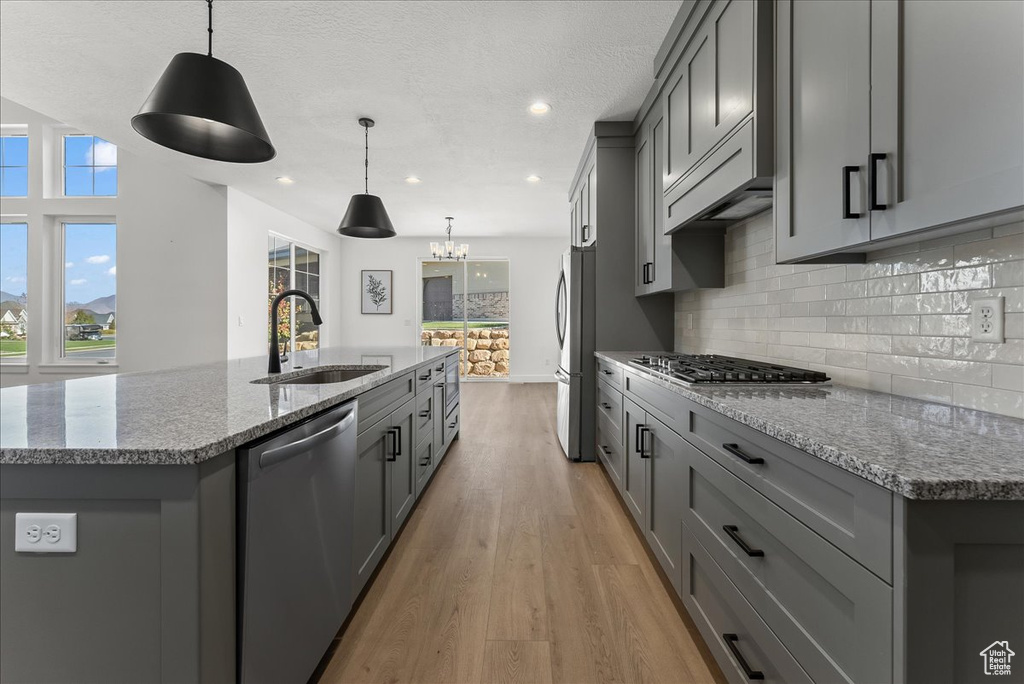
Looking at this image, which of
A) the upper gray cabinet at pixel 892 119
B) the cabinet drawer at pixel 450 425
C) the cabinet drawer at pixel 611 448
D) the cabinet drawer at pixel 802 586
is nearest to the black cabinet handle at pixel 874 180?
the upper gray cabinet at pixel 892 119

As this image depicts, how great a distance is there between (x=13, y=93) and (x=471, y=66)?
324 cm

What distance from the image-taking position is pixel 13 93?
3176 mm

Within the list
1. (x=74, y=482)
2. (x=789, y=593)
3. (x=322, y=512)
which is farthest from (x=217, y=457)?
(x=789, y=593)

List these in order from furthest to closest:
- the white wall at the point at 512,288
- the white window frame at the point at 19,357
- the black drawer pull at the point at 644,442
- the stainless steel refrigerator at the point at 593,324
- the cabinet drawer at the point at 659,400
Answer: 1. the white wall at the point at 512,288
2. the white window frame at the point at 19,357
3. the stainless steel refrigerator at the point at 593,324
4. the black drawer pull at the point at 644,442
5. the cabinet drawer at the point at 659,400

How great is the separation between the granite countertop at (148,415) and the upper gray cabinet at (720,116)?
162cm

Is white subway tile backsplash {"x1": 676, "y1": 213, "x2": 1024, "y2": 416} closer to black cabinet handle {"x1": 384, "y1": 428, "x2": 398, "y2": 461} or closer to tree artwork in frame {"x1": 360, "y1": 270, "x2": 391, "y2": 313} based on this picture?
black cabinet handle {"x1": 384, "y1": 428, "x2": 398, "y2": 461}

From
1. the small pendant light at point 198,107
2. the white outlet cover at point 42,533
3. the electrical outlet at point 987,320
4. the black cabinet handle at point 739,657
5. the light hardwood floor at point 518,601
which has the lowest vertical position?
the light hardwood floor at point 518,601

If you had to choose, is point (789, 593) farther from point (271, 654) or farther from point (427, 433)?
point (427, 433)

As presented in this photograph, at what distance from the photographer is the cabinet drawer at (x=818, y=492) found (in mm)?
750

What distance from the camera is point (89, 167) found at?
554 cm

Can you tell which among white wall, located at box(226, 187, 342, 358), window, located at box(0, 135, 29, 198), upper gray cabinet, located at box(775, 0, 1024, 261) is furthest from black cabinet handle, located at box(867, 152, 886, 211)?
window, located at box(0, 135, 29, 198)

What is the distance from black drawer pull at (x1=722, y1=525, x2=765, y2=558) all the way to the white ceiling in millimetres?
2437

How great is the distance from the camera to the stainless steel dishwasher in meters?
1.00

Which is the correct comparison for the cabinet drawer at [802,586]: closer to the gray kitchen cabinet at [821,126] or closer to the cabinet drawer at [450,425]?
the gray kitchen cabinet at [821,126]
